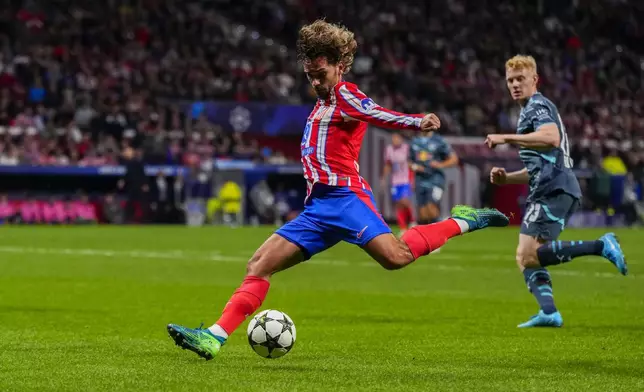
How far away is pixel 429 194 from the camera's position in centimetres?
2186

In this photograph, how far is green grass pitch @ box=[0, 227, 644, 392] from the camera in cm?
681

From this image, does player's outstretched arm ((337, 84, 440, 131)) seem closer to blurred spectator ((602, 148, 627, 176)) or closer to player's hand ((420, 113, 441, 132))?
player's hand ((420, 113, 441, 132))

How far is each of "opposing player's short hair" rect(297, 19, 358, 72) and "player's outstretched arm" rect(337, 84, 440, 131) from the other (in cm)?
21

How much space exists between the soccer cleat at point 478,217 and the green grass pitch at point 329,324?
88cm

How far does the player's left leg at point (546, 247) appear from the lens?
9.70 meters

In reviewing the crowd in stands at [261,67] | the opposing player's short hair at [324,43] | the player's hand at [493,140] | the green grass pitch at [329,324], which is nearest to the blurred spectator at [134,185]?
the crowd in stands at [261,67]

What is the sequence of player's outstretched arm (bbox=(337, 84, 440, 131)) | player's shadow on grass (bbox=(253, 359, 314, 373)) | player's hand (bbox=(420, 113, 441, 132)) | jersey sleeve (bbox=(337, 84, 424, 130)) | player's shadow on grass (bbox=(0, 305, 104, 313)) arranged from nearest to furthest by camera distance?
player's hand (bbox=(420, 113, 441, 132)), player's outstretched arm (bbox=(337, 84, 440, 131)), jersey sleeve (bbox=(337, 84, 424, 130)), player's shadow on grass (bbox=(253, 359, 314, 373)), player's shadow on grass (bbox=(0, 305, 104, 313))

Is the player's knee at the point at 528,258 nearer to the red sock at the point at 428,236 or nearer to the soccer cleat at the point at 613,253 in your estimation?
the soccer cleat at the point at 613,253

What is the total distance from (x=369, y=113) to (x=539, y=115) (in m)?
2.81

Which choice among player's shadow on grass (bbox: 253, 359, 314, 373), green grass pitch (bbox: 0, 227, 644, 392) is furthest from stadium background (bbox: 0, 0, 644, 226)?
player's shadow on grass (bbox: 253, 359, 314, 373)

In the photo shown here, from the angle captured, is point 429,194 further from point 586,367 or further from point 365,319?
point 586,367

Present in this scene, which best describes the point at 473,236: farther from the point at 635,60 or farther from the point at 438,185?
the point at 635,60

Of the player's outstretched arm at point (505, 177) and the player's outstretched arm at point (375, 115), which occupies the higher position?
the player's outstretched arm at point (375, 115)

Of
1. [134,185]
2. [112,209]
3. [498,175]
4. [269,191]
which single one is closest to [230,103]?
[269,191]
